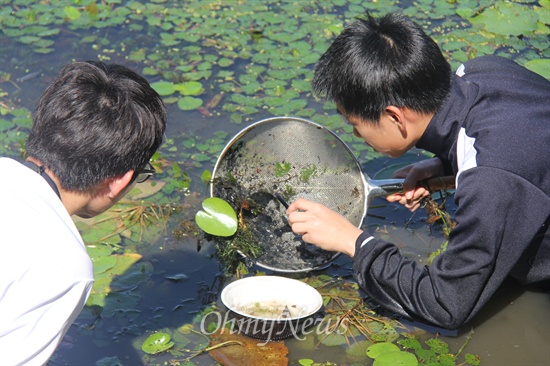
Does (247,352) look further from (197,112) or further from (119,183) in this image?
(197,112)

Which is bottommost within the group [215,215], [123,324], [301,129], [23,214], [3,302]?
[123,324]

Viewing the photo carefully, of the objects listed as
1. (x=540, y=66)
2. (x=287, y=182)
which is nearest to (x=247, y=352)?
(x=287, y=182)

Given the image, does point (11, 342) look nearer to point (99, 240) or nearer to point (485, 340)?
point (99, 240)

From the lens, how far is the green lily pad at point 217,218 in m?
3.34

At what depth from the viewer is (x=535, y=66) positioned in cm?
474

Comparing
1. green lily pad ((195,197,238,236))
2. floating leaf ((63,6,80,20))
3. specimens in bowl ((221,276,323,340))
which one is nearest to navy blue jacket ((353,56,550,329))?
specimens in bowl ((221,276,323,340))

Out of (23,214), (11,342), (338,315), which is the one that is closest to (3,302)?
(11,342)

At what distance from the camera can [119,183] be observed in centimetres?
243

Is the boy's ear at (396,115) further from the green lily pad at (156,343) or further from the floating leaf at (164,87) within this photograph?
the floating leaf at (164,87)

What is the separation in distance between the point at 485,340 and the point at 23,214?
81.7 inches

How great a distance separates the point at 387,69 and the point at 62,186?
1335 millimetres

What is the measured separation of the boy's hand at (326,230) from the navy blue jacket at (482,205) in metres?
0.06

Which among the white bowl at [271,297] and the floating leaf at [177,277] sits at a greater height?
the white bowl at [271,297]

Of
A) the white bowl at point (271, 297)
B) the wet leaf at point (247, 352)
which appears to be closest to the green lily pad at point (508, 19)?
the white bowl at point (271, 297)
